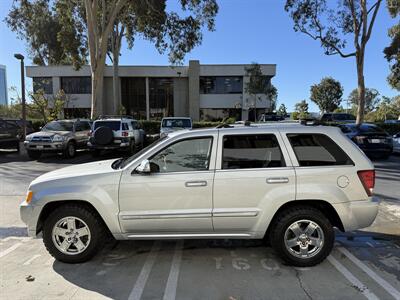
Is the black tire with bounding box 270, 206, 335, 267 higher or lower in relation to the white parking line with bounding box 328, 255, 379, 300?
higher

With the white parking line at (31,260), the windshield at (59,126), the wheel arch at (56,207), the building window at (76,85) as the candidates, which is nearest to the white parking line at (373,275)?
the wheel arch at (56,207)

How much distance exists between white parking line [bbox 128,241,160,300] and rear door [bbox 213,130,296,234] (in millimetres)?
998

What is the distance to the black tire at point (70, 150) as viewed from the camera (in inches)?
575

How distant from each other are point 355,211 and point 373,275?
768mm

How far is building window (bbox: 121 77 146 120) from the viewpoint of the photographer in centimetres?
4100

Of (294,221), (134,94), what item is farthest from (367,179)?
(134,94)

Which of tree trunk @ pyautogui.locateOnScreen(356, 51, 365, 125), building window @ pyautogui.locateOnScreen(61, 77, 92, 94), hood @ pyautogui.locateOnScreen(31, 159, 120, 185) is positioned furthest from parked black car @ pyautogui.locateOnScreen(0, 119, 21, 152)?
building window @ pyautogui.locateOnScreen(61, 77, 92, 94)

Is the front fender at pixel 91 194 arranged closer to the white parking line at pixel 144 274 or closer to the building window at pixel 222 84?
the white parking line at pixel 144 274

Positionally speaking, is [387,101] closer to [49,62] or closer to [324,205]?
[49,62]

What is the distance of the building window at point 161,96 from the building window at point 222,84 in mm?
4414

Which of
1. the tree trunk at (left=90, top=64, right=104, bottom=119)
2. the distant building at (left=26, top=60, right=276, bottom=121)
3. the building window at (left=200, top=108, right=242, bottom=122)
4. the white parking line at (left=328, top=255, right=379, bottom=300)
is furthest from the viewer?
the building window at (left=200, top=108, right=242, bottom=122)

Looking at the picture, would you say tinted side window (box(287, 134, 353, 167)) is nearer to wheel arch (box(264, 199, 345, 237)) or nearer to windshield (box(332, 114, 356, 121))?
wheel arch (box(264, 199, 345, 237))

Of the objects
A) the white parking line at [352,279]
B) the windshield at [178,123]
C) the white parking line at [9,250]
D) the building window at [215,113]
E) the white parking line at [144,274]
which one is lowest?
the white parking line at [9,250]

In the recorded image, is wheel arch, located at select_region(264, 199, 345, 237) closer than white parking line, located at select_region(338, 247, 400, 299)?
No
